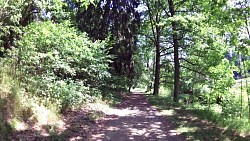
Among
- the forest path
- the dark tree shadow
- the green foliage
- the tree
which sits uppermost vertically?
the tree

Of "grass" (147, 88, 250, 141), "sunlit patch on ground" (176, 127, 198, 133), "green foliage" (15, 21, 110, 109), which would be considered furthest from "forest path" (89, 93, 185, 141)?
"green foliage" (15, 21, 110, 109)

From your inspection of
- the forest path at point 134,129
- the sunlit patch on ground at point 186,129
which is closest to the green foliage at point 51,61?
the forest path at point 134,129

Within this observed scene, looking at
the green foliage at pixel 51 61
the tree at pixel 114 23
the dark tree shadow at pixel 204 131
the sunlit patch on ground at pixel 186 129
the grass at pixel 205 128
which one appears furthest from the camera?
the tree at pixel 114 23

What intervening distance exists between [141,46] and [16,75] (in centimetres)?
2033

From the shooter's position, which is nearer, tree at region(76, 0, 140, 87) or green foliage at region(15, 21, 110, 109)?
green foliage at region(15, 21, 110, 109)

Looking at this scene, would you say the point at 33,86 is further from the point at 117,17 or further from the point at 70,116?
the point at 117,17

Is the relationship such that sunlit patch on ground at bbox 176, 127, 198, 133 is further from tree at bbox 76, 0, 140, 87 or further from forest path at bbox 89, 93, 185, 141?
tree at bbox 76, 0, 140, 87

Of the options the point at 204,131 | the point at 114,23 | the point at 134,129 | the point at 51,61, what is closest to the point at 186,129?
the point at 204,131

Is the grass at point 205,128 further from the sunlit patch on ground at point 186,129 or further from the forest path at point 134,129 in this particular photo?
the forest path at point 134,129

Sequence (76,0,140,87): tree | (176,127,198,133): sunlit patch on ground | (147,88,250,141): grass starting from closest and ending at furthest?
(147,88,250,141): grass → (176,127,198,133): sunlit patch on ground → (76,0,140,87): tree

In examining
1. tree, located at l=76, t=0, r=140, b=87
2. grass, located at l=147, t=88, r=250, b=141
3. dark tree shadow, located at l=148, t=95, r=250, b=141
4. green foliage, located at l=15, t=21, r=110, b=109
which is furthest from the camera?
tree, located at l=76, t=0, r=140, b=87

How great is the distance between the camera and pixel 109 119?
10203 millimetres

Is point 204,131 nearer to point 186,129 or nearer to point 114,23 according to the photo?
point 186,129

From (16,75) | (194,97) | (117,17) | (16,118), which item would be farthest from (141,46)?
(16,118)
